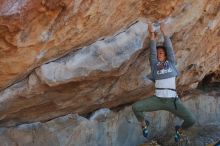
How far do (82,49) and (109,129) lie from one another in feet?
6.57

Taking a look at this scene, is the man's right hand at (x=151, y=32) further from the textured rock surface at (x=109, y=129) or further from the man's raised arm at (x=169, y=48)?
the textured rock surface at (x=109, y=129)

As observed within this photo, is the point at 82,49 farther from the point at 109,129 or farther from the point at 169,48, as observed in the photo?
the point at 109,129

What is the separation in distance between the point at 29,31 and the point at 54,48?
21.5 inches

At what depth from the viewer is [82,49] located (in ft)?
18.8

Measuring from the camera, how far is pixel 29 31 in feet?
16.1

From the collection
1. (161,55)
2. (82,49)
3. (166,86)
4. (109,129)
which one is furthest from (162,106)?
(109,129)

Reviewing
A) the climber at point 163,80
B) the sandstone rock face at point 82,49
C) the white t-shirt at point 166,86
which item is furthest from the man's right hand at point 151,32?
the white t-shirt at point 166,86

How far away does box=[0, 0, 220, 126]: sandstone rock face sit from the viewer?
494 cm

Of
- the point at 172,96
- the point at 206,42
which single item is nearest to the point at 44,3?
the point at 172,96

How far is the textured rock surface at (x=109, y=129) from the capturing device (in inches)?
252

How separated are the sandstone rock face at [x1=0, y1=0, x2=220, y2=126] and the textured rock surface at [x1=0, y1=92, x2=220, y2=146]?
0.49ft

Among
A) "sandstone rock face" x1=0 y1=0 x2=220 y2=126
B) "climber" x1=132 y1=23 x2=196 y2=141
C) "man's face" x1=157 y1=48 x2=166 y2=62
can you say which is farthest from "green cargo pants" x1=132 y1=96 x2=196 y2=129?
"sandstone rock face" x1=0 y1=0 x2=220 y2=126

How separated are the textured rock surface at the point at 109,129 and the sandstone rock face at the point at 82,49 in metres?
0.15

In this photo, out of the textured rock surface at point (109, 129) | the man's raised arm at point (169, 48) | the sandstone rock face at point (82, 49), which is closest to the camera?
the sandstone rock face at point (82, 49)
